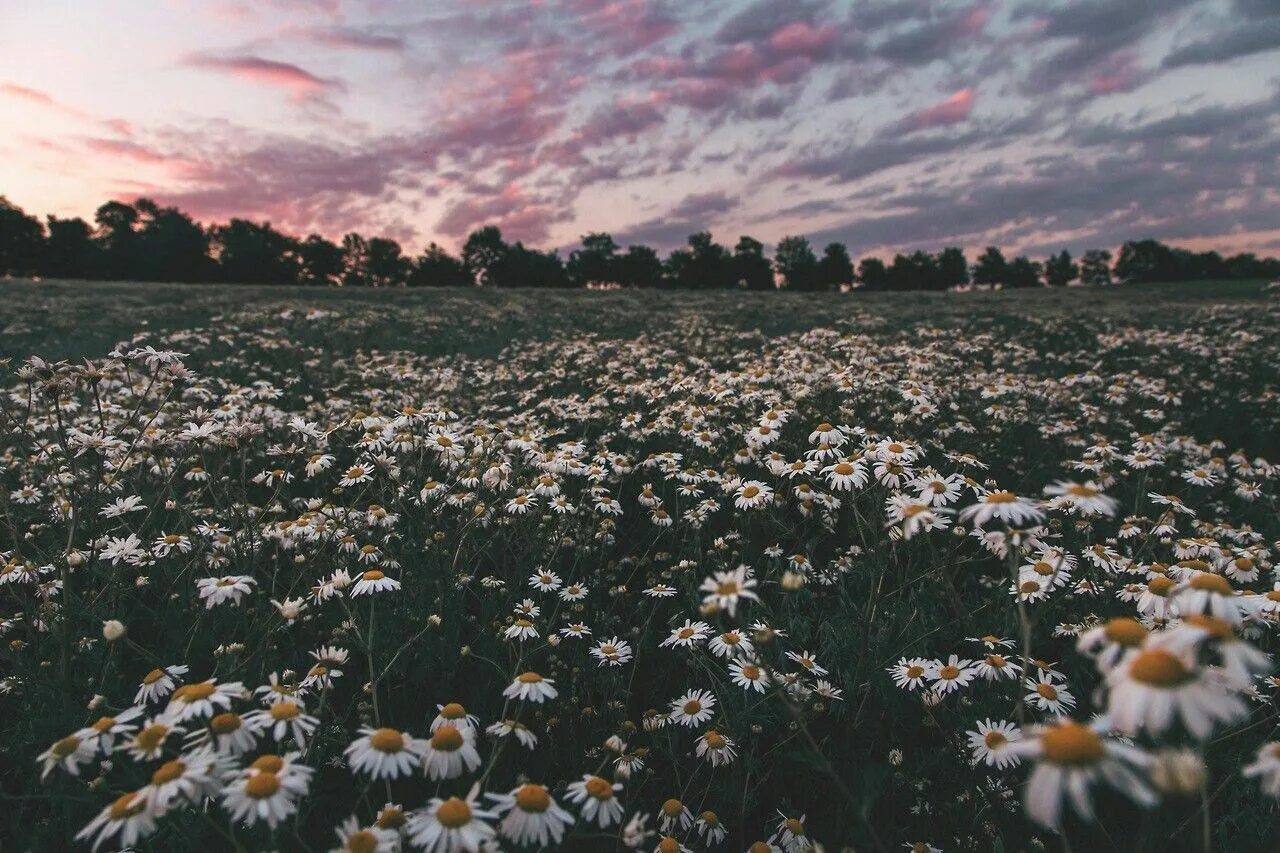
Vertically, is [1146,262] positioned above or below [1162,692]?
above

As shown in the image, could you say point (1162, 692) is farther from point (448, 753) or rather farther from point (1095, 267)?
point (1095, 267)

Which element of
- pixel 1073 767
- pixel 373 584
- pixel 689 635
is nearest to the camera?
pixel 1073 767

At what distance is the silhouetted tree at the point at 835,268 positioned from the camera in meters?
107

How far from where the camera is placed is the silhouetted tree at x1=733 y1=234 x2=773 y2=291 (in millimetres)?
103812

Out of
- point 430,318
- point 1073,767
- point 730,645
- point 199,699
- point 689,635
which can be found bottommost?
point 689,635

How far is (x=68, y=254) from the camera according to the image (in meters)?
80.2

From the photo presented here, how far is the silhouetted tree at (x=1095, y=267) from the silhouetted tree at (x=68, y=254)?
149m

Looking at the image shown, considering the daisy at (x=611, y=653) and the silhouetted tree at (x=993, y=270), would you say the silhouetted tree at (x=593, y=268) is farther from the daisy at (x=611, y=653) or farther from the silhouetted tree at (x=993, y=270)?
the daisy at (x=611, y=653)

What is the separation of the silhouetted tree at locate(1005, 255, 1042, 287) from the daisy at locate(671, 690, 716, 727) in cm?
12806

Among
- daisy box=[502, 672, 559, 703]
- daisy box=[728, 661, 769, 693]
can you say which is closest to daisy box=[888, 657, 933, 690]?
daisy box=[728, 661, 769, 693]

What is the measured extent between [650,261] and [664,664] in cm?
10184

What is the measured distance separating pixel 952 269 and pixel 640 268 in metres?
54.8

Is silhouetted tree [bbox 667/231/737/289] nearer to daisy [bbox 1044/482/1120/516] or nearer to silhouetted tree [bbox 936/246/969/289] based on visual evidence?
silhouetted tree [bbox 936/246/969/289]

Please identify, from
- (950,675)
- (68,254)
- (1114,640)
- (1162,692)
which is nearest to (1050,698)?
(950,675)
